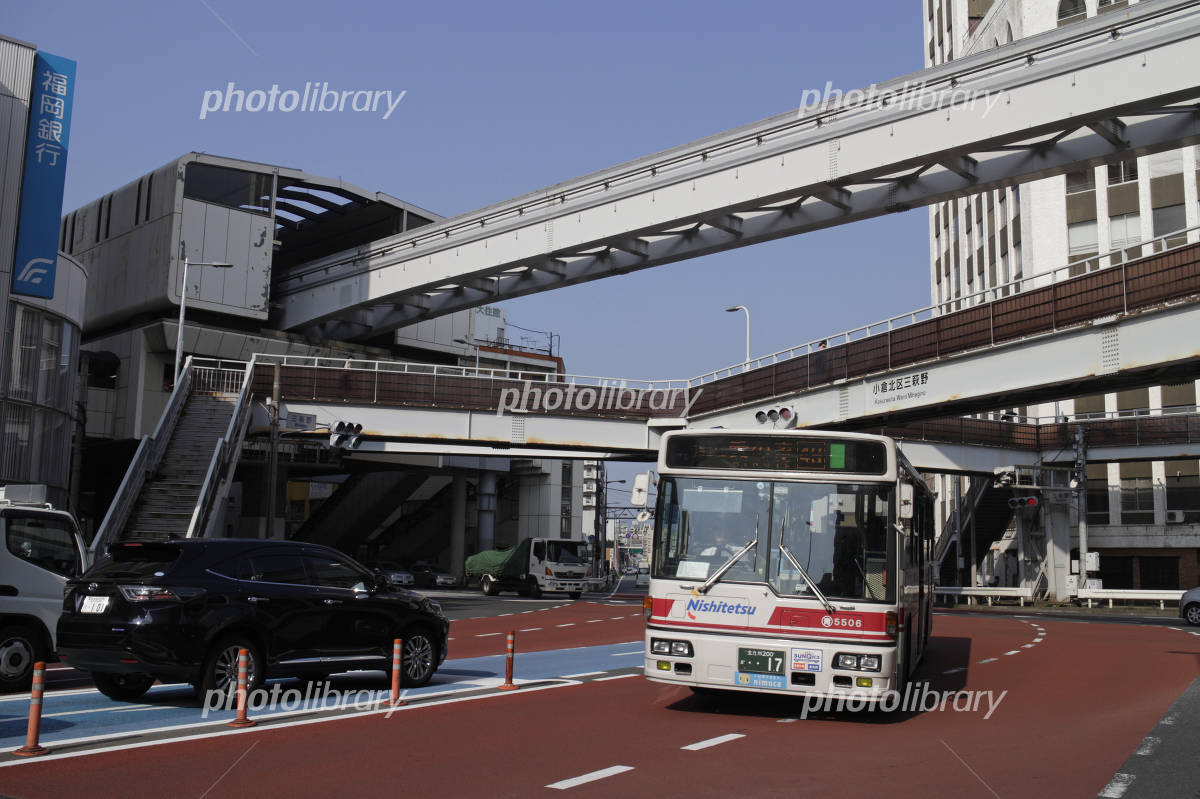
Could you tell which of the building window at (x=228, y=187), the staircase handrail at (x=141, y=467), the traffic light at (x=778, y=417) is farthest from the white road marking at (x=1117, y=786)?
the building window at (x=228, y=187)

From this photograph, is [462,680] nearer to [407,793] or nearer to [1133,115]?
[407,793]

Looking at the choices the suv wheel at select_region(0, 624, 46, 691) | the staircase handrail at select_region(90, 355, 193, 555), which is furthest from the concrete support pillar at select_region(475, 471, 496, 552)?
the suv wheel at select_region(0, 624, 46, 691)

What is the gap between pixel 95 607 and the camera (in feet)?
33.9

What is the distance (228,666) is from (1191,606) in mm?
28687

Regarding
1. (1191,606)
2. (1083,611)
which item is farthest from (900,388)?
(1083,611)

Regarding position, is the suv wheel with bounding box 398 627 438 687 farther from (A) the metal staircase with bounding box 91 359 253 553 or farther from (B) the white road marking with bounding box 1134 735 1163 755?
(A) the metal staircase with bounding box 91 359 253 553

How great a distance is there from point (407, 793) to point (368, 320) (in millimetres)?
46168

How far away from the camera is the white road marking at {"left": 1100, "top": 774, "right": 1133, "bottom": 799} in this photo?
7.56m

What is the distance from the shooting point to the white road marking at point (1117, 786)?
24.8 ft

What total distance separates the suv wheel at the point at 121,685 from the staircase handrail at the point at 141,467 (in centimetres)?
1271

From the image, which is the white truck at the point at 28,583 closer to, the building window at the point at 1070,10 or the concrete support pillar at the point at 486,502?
the concrete support pillar at the point at 486,502

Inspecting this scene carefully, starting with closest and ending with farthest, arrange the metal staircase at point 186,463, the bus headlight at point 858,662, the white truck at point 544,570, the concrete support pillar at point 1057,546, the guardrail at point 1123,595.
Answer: the bus headlight at point 858,662
the metal staircase at point 186,463
the guardrail at point 1123,595
the white truck at point 544,570
the concrete support pillar at point 1057,546

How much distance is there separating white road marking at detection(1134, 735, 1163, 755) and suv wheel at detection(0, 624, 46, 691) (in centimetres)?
1114

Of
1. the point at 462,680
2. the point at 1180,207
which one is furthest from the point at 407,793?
the point at 1180,207
